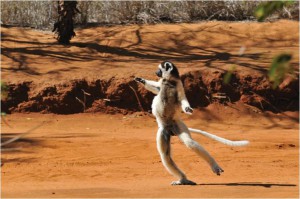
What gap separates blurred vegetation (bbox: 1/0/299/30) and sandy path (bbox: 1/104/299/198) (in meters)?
6.33

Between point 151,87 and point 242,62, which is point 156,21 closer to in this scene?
point 242,62

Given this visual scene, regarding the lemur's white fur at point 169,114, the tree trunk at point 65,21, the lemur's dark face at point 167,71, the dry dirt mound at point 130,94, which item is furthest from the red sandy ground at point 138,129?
the lemur's dark face at point 167,71

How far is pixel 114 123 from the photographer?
17.4 meters

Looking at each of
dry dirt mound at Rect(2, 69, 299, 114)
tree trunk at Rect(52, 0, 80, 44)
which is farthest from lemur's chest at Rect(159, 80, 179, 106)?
tree trunk at Rect(52, 0, 80, 44)

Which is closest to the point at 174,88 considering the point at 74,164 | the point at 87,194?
the point at 87,194

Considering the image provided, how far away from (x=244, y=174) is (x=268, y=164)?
116 cm

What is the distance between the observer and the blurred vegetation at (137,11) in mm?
23641

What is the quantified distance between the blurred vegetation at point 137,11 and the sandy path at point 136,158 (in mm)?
6327

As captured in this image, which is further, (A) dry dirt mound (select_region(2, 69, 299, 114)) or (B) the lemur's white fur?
(A) dry dirt mound (select_region(2, 69, 299, 114))

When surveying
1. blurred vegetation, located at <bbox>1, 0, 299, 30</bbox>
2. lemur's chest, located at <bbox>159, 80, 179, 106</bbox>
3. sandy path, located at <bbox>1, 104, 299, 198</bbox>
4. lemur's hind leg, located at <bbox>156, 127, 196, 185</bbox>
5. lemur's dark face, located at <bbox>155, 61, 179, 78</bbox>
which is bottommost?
sandy path, located at <bbox>1, 104, 299, 198</bbox>

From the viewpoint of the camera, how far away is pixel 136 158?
540 inches

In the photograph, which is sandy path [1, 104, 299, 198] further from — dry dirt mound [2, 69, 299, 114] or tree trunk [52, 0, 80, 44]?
tree trunk [52, 0, 80, 44]

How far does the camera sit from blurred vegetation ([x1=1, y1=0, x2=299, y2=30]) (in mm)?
23641

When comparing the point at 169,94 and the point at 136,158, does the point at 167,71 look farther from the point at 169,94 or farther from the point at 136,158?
the point at 136,158
